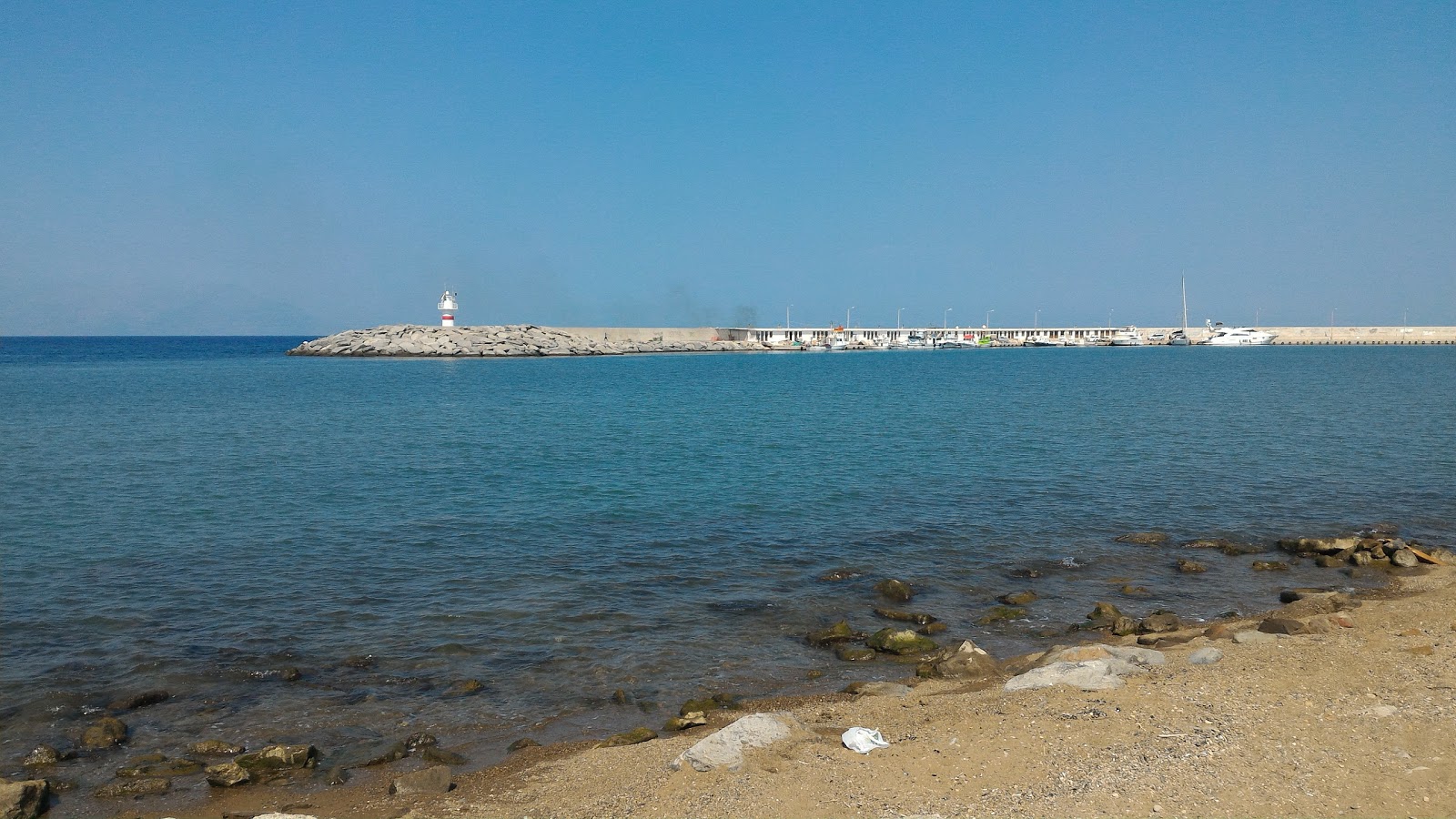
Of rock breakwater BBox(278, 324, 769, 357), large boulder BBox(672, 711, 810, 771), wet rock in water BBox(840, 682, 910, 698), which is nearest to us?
large boulder BBox(672, 711, 810, 771)

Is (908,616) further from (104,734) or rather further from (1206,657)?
(104,734)

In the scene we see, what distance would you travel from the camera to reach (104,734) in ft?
33.7

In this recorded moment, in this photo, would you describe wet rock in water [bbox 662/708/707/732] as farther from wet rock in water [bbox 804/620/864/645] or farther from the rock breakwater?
the rock breakwater

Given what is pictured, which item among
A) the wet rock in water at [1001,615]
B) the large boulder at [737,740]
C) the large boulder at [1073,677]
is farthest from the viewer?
the wet rock in water at [1001,615]

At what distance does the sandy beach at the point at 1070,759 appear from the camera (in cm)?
733

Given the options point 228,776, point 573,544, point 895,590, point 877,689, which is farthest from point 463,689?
point 573,544

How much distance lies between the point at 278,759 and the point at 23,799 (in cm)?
217

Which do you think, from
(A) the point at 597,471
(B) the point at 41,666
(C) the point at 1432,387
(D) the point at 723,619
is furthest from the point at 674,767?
A: (C) the point at 1432,387

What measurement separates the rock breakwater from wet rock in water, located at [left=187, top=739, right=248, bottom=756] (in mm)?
104602

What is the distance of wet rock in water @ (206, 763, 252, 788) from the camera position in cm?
928

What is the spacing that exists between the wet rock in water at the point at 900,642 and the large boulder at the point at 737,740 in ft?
12.7

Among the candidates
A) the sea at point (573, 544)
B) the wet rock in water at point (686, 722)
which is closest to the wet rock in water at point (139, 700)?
the sea at point (573, 544)

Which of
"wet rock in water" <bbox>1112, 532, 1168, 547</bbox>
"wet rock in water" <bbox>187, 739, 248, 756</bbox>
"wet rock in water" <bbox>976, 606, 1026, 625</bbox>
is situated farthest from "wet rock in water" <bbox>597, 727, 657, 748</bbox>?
"wet rock in water" <bbox>1112, 532, 1168, 547</bbox>

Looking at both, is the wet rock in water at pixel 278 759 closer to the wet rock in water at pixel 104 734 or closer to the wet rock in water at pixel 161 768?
the wet rock in water at pixel 161 768
